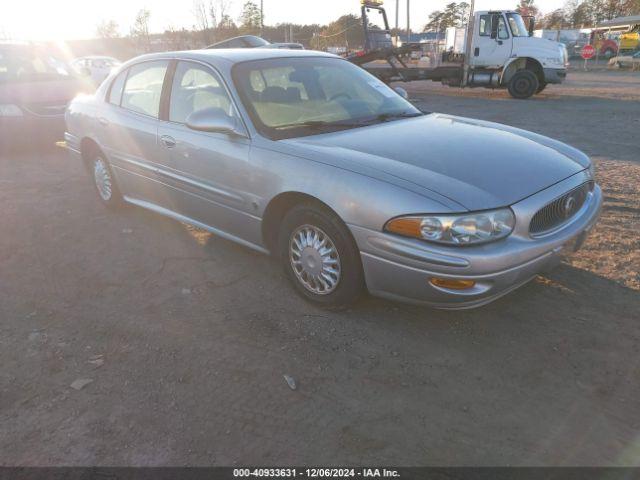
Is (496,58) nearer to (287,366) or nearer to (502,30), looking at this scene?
(502,30)

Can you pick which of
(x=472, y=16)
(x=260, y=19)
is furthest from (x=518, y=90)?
(x=260, y=19)

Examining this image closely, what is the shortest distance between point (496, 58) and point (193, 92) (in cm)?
1456

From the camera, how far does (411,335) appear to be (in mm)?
3061

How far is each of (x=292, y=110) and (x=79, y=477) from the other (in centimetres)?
257

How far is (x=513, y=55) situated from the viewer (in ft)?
52.2

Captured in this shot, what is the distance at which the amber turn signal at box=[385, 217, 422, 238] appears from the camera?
8.71 feet

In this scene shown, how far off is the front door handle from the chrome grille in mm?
2651

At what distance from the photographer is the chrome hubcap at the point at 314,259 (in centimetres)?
313

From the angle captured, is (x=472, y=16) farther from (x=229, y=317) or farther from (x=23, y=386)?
(x=23, y=386)

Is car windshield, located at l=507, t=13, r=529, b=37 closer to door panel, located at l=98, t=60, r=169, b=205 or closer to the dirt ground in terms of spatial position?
the dirt ground

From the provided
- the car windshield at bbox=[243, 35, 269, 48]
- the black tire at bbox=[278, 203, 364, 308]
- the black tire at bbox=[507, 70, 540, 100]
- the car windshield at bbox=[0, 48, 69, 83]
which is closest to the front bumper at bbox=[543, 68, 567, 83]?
the black tire at bbox=[507, 70, 540, 100]

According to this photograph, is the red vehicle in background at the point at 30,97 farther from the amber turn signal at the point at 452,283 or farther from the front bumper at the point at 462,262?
the amber turn signal at the point at 452,283

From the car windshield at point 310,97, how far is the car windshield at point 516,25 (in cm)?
1378

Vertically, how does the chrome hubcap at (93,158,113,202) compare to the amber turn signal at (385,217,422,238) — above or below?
below
